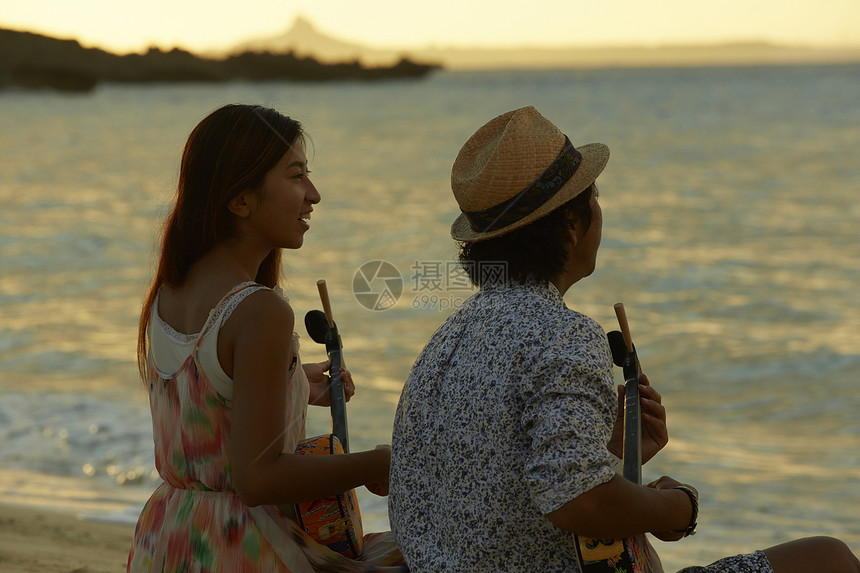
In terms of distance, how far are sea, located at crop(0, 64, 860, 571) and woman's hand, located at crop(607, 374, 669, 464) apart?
1.14m

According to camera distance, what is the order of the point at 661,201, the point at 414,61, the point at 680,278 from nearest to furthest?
the point at 680,278 < the point at 661,201 < the point at 414,61

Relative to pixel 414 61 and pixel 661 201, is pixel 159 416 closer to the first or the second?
pixel 661 201

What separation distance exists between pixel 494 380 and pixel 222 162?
760mm

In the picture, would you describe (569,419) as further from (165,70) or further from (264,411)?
(165,70)

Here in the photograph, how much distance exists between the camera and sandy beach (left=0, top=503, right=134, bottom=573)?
3738 mm

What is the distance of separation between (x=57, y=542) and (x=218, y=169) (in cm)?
256

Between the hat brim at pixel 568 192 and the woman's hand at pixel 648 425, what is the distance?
1.49ft

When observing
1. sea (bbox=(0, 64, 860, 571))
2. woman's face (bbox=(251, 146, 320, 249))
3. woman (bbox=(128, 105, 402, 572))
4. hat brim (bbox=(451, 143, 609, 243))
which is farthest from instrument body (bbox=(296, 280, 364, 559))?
sea (bbox=(0, 64, 860, 571))

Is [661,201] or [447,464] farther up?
[447,464]

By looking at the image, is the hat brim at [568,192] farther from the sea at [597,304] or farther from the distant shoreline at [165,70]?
the distant shoreline at [165,70]

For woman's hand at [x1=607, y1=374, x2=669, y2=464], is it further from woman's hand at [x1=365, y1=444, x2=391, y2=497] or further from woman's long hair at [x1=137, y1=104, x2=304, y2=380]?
woman's long hair at [x1=137, y1=104, x2=304, y2=380]

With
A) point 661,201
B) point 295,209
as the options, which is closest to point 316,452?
point 295,209

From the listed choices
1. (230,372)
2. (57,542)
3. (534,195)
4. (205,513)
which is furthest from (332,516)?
(57,542)

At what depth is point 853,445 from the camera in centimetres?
625
